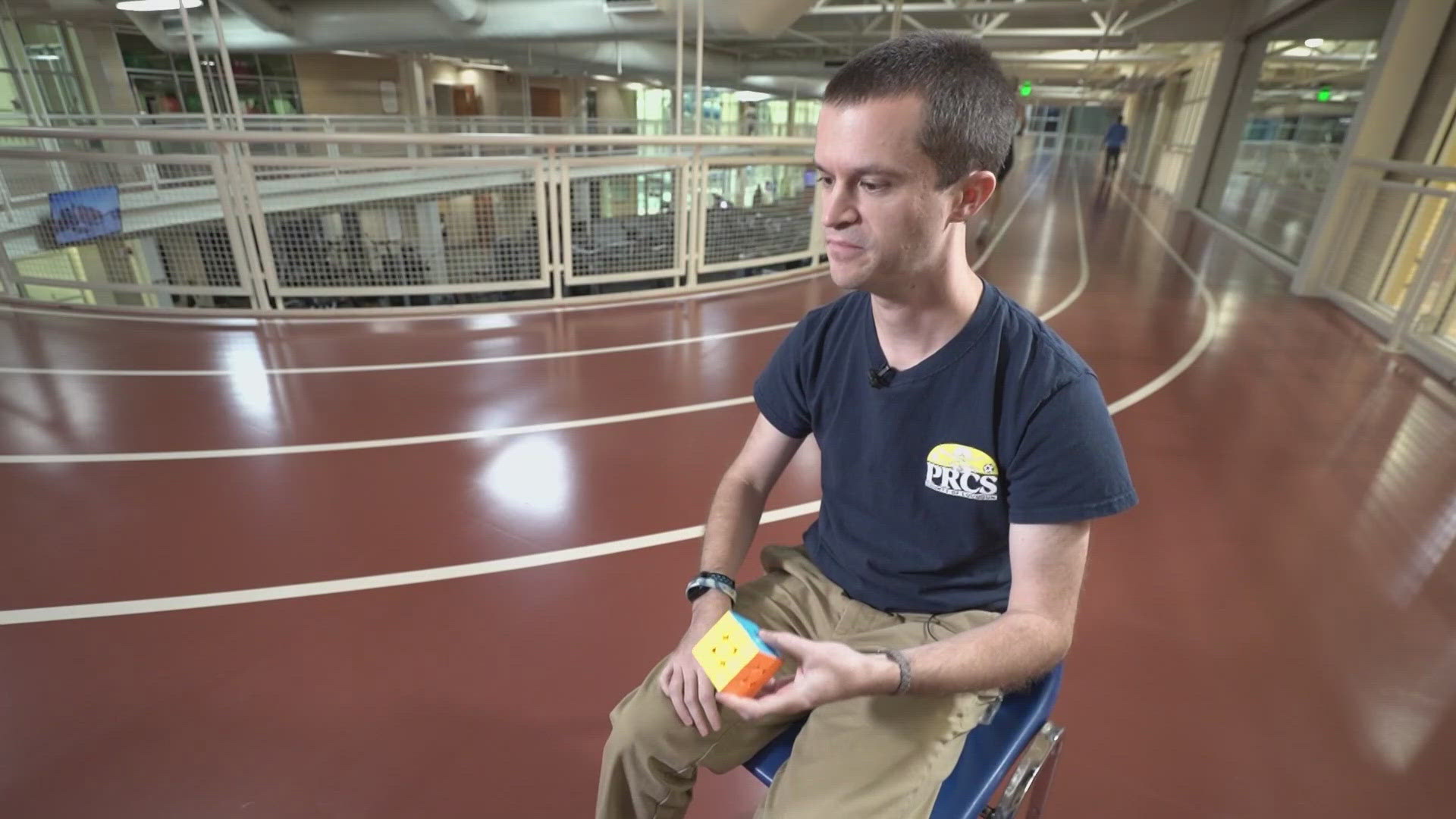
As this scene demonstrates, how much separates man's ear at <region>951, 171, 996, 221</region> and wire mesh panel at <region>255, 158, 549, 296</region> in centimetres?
470

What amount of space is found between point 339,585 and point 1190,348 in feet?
19.4

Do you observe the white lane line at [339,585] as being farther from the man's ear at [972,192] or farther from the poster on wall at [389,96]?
the poster on wall at [389,96]

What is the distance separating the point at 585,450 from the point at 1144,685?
99.6 inches

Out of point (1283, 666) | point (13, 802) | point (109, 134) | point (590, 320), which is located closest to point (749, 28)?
point (590, 320)

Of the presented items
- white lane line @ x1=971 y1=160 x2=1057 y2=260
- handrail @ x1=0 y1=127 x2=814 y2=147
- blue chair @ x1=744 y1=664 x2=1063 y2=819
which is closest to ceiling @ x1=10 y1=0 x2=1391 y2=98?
white lane line @ x1=971 y1=160 x2=1057 y2=260

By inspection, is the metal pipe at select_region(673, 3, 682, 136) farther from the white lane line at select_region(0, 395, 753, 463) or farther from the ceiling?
the white lane line at select_region(0, 395, 753, 463)

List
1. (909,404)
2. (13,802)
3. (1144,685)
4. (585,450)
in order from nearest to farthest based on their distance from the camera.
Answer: (909,404) < (13,802) < (1144,685) < (585,450)

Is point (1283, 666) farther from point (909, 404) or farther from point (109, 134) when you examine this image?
point (109, 134)

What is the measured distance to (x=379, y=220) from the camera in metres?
5.35

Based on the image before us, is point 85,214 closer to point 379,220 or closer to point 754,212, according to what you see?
point 379,220

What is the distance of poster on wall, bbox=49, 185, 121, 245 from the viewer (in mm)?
5215

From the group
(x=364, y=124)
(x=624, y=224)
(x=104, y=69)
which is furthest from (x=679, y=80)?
(x=104, y=69)

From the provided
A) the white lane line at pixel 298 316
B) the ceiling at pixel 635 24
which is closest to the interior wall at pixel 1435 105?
the ceiling at pixel 635 24

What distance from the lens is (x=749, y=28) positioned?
27.8 ft
